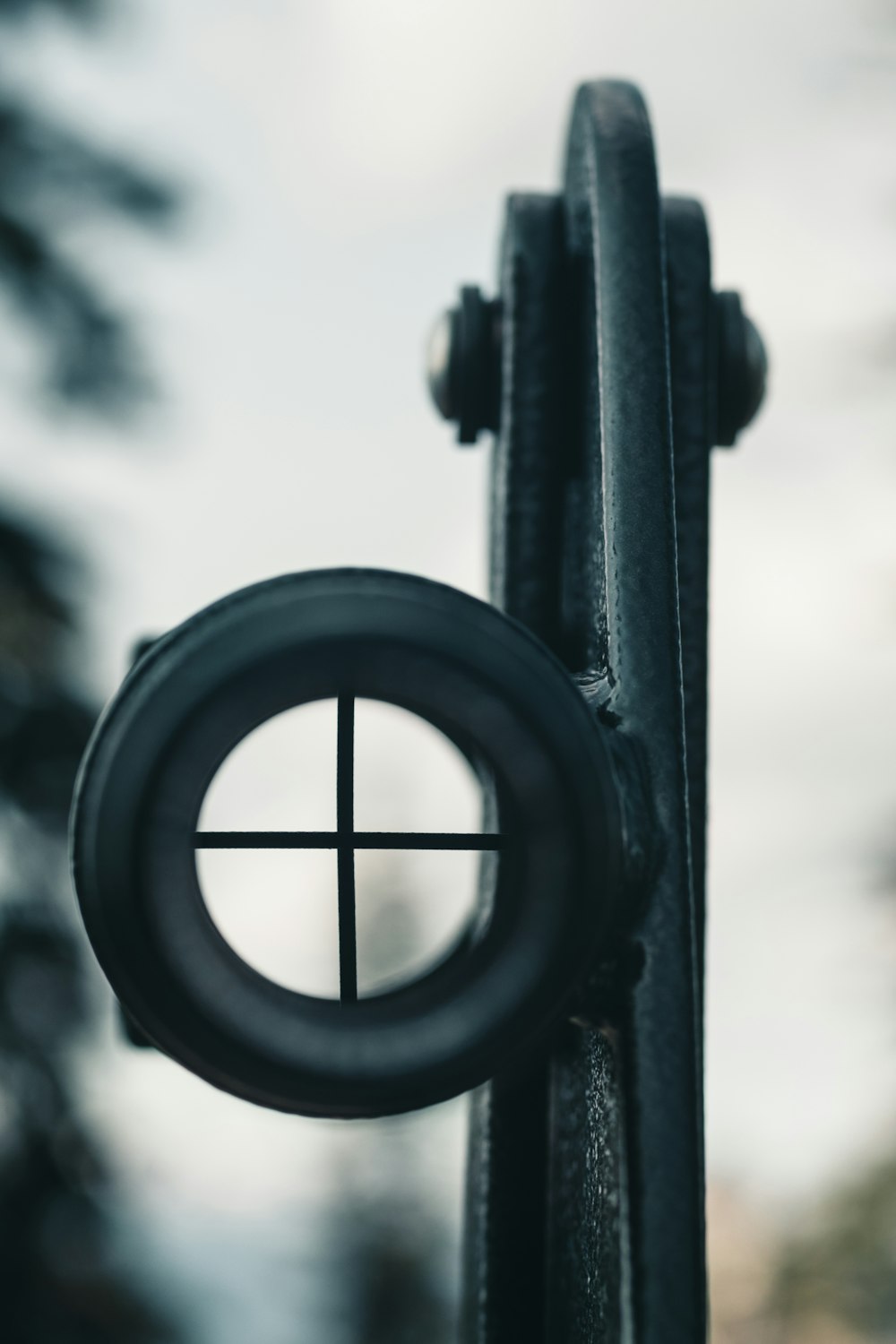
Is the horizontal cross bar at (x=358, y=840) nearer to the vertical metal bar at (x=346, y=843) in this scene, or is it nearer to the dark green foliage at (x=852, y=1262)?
the vertical metal bar at (x=346, y=843)

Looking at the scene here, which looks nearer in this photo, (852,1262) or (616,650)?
(616,650)

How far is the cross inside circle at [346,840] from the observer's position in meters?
0.77

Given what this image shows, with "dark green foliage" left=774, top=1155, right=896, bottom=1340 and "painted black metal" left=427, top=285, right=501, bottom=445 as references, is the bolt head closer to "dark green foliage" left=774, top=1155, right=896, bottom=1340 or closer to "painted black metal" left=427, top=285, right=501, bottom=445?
"painted black metal" left=427, top=285, right=501, bottom=445

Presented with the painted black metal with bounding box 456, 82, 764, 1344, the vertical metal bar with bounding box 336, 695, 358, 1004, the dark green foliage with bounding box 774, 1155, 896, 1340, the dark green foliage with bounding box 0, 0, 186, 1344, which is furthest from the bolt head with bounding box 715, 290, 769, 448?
the dark green foliage with bounding box 774, 1155, 896, 1340

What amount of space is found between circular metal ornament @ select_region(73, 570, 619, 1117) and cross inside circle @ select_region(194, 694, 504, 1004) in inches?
2.8

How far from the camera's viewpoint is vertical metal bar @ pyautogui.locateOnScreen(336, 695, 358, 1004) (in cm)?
77

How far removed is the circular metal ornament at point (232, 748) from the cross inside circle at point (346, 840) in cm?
7

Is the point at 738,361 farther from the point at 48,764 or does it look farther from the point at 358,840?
the point at 48,764

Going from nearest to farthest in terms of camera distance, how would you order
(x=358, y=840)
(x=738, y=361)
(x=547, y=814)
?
(x=547, y=814)
(x=358, y=840)
(x=738, y=361)

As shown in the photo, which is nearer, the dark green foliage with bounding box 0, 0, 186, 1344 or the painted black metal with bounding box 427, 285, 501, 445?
the painted black metal with bounding box 427, 285, 501, 445

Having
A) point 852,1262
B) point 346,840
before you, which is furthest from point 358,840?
point 852,1262

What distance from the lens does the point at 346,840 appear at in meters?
0.77

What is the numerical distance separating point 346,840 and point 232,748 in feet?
0.40

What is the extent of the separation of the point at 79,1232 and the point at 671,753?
24.9 feet
